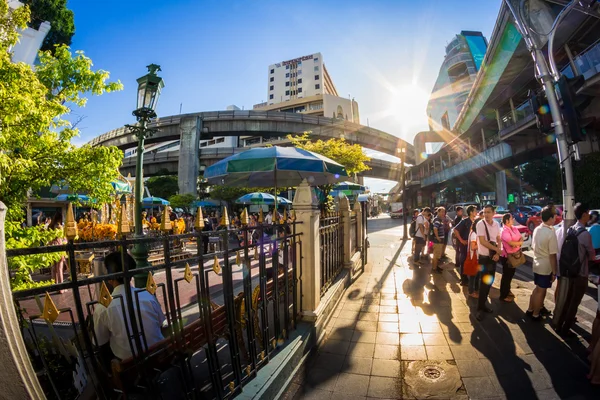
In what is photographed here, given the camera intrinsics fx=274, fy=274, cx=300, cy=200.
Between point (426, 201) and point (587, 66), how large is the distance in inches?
1996

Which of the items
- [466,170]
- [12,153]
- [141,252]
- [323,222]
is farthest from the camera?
[466,170]

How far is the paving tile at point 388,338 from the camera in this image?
12.3 ft

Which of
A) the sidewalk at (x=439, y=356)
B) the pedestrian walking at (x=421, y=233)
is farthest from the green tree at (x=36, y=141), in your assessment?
the pedestrian walking at (x=421, y=233)

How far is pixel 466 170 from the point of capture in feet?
89.3

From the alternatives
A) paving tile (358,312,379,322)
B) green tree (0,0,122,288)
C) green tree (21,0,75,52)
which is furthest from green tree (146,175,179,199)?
paving tile (358,312,379,322)

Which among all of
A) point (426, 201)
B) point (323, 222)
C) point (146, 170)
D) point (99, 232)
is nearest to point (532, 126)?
point (323, 222)

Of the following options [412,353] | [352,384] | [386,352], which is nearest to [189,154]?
[386,352]

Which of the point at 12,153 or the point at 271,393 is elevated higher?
the point at 12,153

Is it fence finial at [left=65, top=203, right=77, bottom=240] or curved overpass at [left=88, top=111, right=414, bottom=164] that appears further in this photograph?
curved overpass at [left=88, top=111, right=414, bottom=164]

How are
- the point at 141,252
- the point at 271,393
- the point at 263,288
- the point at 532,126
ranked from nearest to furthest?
→ the point at 271,393, the point at 263,288, the point at 141,252, the point at 532,126

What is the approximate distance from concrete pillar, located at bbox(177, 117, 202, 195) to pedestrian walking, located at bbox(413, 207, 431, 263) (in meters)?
26.6

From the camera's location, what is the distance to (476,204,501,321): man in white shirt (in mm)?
4445

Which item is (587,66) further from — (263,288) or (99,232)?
(99,232)

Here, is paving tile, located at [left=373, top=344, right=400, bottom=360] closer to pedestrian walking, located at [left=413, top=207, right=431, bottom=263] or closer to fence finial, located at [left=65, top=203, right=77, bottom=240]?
fence finial, located at [left=65, top=203, right=77, bottom=240]
